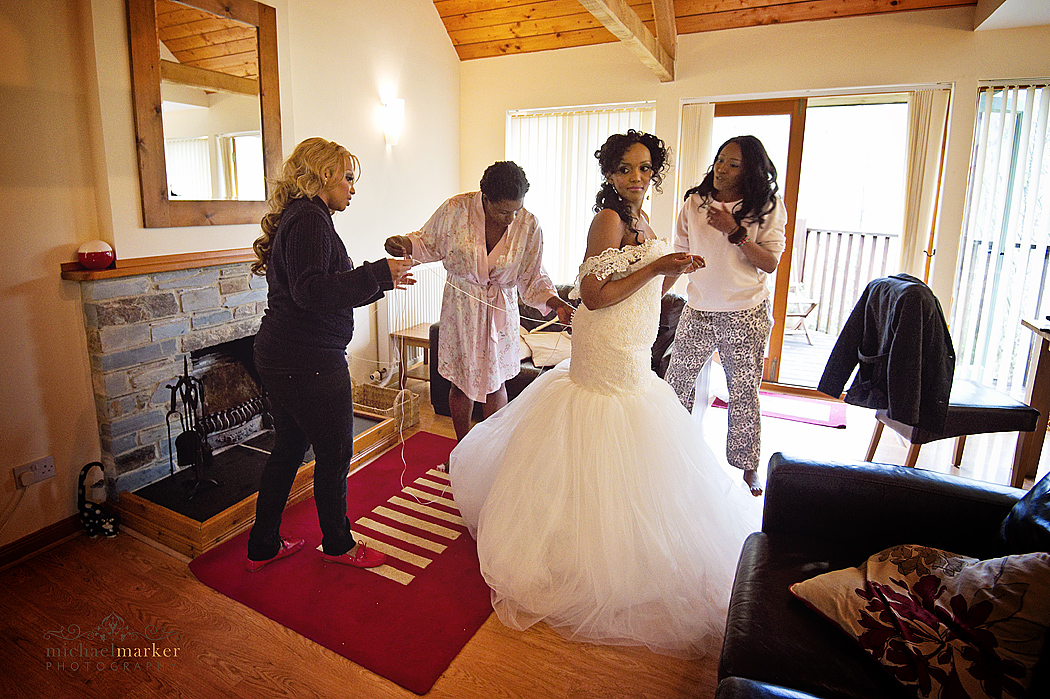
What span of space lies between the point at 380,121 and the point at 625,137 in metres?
2.81

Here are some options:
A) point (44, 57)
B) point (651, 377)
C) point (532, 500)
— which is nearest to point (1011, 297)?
point (651, 377)

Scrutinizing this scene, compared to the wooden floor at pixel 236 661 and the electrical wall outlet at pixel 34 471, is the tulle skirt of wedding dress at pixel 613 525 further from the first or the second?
the electrical wall outlet at pixel 34 471

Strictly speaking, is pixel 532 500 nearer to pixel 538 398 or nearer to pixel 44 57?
pixel 538 398

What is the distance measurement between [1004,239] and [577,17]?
10.5 ft

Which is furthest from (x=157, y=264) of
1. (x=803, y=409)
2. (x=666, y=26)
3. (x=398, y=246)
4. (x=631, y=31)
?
(x=803, y=409)

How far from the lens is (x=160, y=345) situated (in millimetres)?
2836

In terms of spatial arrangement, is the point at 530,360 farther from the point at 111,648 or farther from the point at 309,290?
the point at 111,648

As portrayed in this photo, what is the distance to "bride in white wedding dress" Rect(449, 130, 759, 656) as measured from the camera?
2.01 meters

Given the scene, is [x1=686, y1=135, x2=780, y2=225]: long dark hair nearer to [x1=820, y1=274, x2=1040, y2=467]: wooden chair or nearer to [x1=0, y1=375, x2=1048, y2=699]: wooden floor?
[x1=820, y1=274, x2=1040, y2=467]: wooden chair

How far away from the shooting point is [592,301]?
7.02ft

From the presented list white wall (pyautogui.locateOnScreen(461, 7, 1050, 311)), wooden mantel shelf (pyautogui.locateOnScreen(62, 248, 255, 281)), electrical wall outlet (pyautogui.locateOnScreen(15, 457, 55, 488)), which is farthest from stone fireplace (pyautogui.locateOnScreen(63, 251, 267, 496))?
white wall (pyautogui.locateOnScreen(461, 7, 1050, 311))

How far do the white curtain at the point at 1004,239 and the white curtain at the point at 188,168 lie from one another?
440 centimetres

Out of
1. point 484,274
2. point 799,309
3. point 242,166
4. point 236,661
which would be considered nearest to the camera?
point 236,661

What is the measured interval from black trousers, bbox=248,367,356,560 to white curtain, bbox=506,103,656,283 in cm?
322
